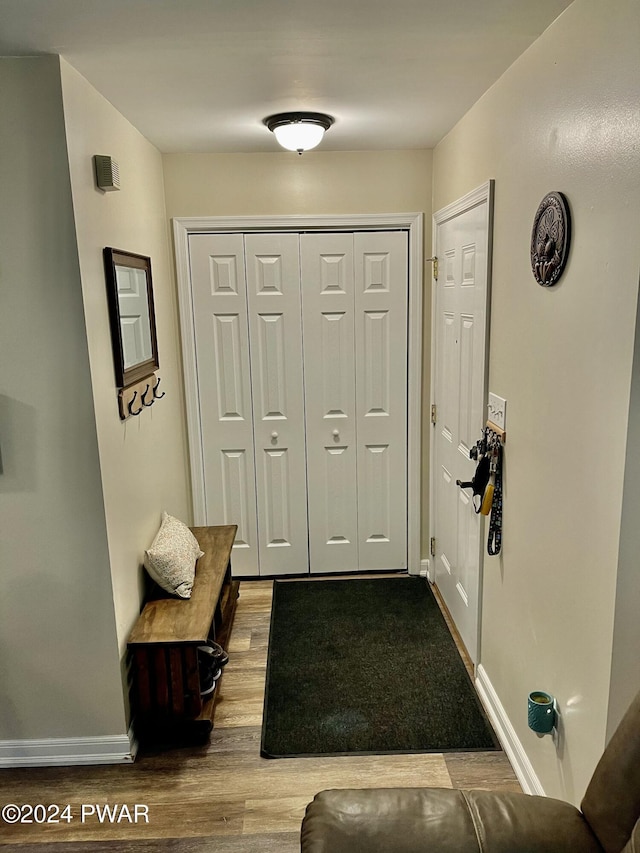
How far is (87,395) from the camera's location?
6.71 feet

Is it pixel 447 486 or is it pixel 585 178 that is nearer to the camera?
pixel 585 178

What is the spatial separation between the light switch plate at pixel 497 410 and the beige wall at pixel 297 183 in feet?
4.75

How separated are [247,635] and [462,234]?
2198 millimetres

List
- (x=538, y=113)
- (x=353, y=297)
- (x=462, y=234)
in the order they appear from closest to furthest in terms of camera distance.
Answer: (x=538, y=113)
(x=462, y=234)
(x=353, y=297)

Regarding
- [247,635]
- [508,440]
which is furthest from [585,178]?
[247,635]

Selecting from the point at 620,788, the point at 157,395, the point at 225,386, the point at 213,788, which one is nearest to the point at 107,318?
the point at 157,395

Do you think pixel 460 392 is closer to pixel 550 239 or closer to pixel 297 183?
pixel 550 239

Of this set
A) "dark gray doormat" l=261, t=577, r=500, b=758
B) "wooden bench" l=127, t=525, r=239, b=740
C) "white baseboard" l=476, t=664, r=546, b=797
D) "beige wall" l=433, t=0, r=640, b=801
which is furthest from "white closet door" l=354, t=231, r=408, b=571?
"wooden bench" l=127, t=525, r=239, b=740

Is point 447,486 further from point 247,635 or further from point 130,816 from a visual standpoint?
point 130,816

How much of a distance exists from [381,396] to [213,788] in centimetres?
214

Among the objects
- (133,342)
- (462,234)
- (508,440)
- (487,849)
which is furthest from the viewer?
(462,234)

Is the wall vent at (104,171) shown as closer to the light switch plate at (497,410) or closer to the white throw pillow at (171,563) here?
the white throw pillow at (171,563)

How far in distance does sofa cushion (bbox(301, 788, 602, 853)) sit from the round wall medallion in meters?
1.34

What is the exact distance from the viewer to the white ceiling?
159 centimetres
